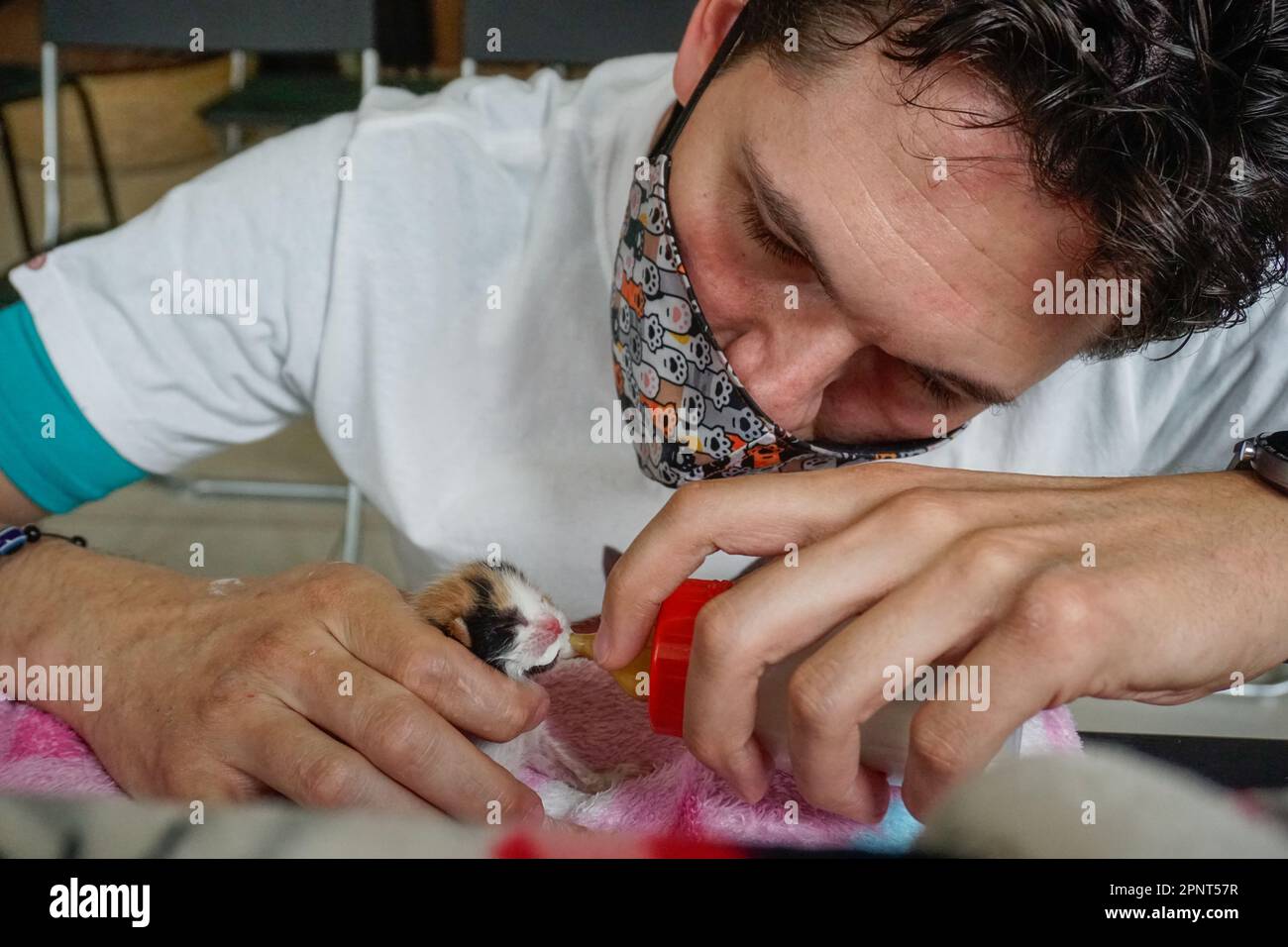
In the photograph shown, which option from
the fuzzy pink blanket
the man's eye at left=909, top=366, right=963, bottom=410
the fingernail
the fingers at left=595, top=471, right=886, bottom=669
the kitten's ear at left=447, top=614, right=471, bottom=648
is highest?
the man's eye at left=909, top=366, right=963, bottom=410

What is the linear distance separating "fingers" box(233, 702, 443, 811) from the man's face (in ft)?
1.03

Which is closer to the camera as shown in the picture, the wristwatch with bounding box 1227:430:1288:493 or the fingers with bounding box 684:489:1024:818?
the fingers with bounding box 684:489:1024:818

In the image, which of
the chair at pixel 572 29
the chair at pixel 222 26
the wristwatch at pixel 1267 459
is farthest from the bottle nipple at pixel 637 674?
the chair at pixel 572 29

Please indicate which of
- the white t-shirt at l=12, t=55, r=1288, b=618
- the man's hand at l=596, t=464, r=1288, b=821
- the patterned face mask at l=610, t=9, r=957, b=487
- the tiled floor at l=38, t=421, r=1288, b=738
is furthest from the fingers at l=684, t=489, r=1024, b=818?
the white t-shirt at l=12, t=55, r=1288, b=618

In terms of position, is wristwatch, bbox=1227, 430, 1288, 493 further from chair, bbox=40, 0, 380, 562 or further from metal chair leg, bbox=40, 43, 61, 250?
metal chair leg, bbox=40, 43, 61, 250

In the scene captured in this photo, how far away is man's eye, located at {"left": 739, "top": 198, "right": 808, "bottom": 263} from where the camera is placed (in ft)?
1.82

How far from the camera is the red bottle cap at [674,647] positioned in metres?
0.42

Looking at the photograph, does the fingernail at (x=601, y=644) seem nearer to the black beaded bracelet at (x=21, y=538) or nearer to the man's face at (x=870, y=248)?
the man's face at (x=870, y=248)

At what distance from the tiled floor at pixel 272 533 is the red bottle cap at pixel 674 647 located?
17cm

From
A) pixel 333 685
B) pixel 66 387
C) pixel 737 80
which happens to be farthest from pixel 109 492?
pixel 737 80

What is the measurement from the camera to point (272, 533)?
1005 mm

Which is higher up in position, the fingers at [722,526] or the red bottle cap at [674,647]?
the fingers at [722,526]

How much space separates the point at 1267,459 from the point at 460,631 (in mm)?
441

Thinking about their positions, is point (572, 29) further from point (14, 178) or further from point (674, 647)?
point (14, 178)
